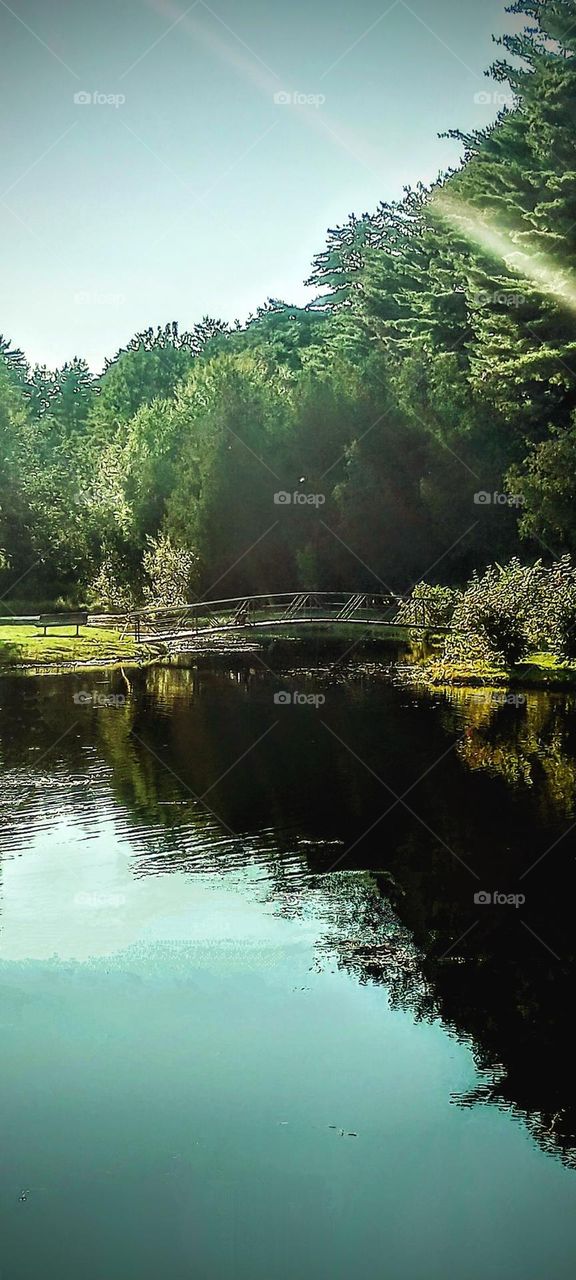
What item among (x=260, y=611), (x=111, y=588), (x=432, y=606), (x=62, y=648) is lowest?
(x=62, y=648)

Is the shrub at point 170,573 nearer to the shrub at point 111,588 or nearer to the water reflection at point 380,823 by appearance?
the shrub at point 111,588

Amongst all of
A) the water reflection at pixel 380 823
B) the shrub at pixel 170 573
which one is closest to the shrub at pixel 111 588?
the shrub at pixel 170 573

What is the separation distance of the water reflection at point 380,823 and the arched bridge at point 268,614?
1386 centimetres

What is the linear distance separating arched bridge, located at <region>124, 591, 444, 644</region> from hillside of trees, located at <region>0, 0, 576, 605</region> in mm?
767

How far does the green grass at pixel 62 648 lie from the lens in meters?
34.4

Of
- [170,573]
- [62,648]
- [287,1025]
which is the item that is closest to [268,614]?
[170,573]

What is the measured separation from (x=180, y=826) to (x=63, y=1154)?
7192 millimetres

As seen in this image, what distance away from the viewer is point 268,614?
43.9m

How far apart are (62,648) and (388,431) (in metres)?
13.4

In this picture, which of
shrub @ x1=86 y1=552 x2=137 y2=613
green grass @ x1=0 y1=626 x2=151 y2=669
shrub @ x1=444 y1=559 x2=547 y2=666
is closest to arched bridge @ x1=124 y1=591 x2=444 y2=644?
green grass @ x1=0 y1=626 x2=151 y2=669

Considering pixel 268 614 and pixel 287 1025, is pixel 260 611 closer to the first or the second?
pixel 268 614

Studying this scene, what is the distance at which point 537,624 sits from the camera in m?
28.7

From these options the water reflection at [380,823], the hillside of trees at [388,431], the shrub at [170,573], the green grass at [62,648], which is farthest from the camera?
the shrub at [170,573]

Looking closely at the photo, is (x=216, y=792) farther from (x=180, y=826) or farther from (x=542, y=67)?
(x=542, y=67)
